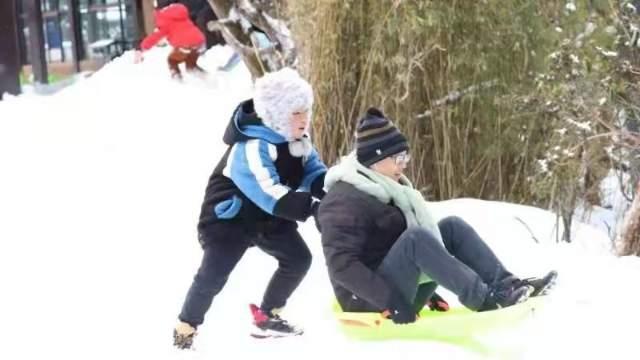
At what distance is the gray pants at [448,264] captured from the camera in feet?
9.27

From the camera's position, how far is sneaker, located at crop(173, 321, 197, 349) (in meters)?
3.32

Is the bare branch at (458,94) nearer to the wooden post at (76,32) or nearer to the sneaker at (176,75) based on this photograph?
the sneaker at (176,75)

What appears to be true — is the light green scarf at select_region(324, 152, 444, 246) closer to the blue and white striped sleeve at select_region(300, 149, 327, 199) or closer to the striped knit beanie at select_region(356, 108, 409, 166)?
the striped knit beanie at select_region(356, 108, 409, 166)

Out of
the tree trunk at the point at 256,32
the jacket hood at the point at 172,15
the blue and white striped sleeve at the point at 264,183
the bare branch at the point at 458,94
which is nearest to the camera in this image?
the blue and white striped sleeve at the point at 264,183

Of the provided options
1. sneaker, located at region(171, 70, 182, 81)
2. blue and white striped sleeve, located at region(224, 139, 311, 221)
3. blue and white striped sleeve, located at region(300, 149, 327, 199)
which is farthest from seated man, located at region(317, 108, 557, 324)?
sneaker, located at region(171, 70, 182, 81)

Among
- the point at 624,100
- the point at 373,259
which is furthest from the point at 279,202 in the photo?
the point at 624,100

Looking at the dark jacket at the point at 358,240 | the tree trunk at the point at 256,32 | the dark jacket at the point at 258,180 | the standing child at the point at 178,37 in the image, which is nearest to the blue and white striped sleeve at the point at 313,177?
the dark jacket at the point at 258,180

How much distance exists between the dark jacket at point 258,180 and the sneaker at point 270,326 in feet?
1.22

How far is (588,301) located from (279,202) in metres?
1.13

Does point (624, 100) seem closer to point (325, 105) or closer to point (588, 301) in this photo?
point (325, 105)

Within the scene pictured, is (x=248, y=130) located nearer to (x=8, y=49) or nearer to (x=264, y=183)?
(x=264, y=183)

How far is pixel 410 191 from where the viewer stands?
9.96 ft

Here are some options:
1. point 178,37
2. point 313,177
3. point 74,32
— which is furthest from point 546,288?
point 74,32

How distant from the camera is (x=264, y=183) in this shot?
310 centimetres
